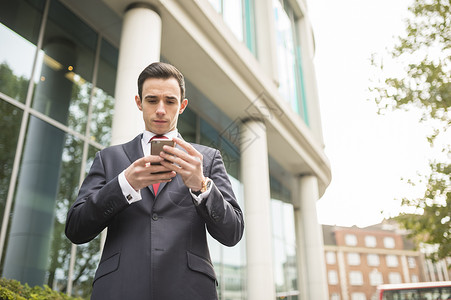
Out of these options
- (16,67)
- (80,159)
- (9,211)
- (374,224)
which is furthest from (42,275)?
(374,224)

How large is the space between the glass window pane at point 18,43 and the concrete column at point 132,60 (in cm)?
182

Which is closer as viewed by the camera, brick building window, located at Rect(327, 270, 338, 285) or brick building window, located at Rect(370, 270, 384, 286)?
brick building window, located at Rect(327, 270, 338, 285)

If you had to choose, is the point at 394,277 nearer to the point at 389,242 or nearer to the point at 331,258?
the point at 389,242

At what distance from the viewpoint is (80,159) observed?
309 inches

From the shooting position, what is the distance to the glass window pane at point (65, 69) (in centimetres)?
744

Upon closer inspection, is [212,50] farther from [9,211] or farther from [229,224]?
[229,224]

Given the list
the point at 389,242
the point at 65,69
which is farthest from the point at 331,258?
the point at 65,69

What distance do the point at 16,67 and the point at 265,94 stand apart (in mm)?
7032

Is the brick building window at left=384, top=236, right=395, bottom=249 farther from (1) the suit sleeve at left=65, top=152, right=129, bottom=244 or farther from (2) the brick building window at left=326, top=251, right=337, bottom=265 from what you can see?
(1) the suit sleeve at left=65, top=152, right=129, bottom=244

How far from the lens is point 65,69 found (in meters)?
7.88

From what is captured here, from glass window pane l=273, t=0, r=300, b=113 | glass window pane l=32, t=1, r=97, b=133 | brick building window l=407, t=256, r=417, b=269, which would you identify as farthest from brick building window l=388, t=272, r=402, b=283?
glass window pane l=32, t=1, r=97, b=133

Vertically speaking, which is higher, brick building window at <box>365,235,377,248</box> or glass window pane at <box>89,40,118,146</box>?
brick building window at <box>365,235,377,248</box>

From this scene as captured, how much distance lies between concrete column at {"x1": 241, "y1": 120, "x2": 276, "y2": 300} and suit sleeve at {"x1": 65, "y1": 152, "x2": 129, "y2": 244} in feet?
30.3

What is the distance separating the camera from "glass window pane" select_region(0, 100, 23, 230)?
20.5 ft
